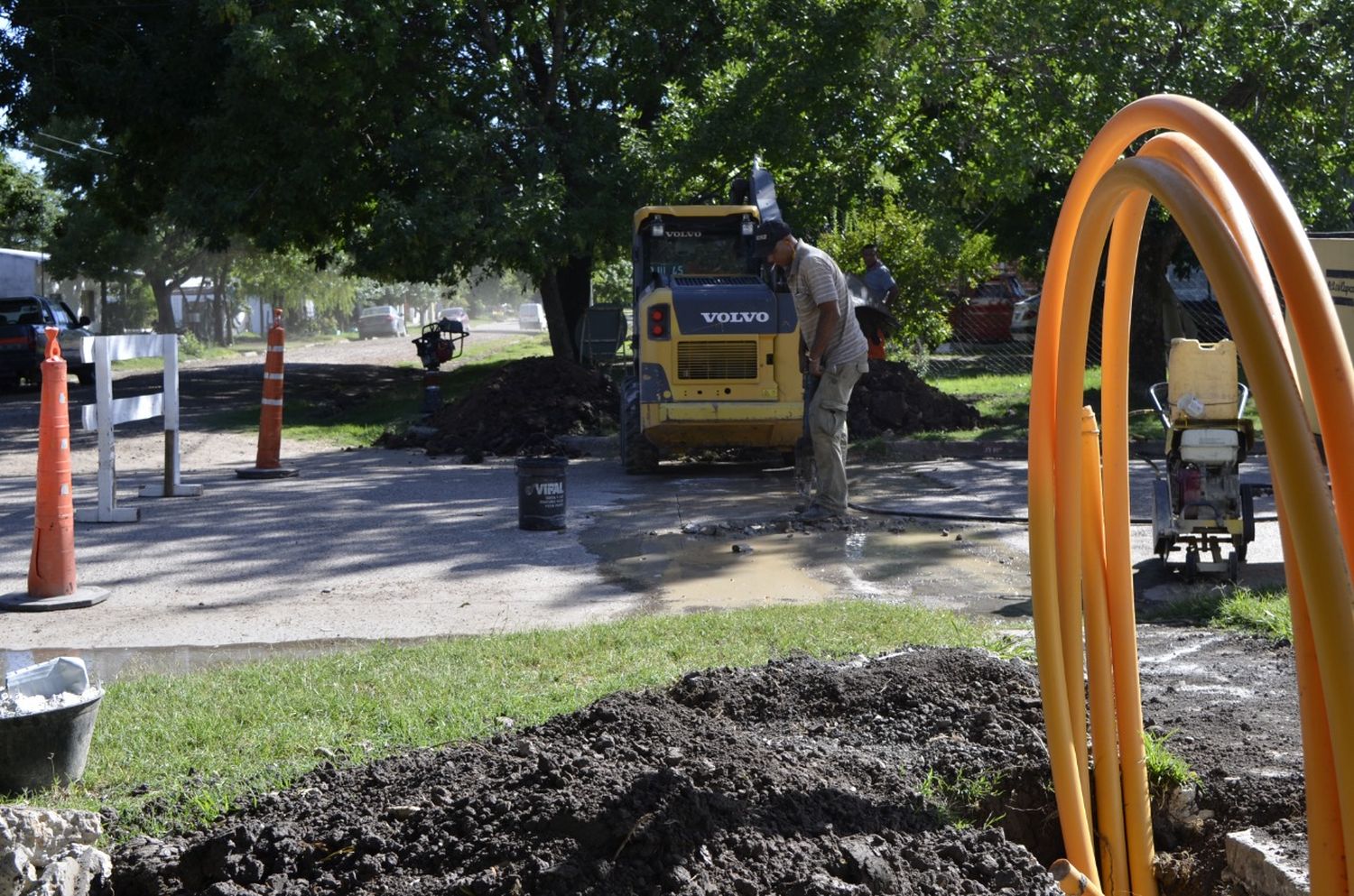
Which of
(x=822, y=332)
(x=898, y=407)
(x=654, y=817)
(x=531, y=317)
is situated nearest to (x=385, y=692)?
(x=654, y=817)

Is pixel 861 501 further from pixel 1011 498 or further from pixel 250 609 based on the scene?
pixel 250 609

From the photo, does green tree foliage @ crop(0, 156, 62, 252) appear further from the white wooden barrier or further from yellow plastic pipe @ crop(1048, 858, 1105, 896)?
yellow plastic pipe @ crop(1048, 858, 1105, 896)

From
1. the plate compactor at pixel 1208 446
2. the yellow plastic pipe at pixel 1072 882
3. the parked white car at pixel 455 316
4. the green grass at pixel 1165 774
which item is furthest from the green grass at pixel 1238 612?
the parked white car at pixel 455 316

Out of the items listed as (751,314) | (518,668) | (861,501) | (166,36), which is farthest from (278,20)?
(518,668)

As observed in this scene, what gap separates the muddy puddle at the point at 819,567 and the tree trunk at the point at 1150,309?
35.8ft

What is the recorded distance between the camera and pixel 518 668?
5977mm

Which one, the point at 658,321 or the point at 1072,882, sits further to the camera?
the point at 658,321

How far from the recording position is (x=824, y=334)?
10195 millimetres

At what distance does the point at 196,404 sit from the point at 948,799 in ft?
75.7

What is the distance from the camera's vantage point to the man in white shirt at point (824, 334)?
10195 mm

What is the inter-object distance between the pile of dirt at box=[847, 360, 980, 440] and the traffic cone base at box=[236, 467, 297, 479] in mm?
6731

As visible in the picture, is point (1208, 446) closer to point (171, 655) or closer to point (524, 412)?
point (171, 655)

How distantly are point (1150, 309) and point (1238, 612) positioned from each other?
14.3 m

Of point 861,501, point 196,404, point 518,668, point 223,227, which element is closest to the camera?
point 518,668
